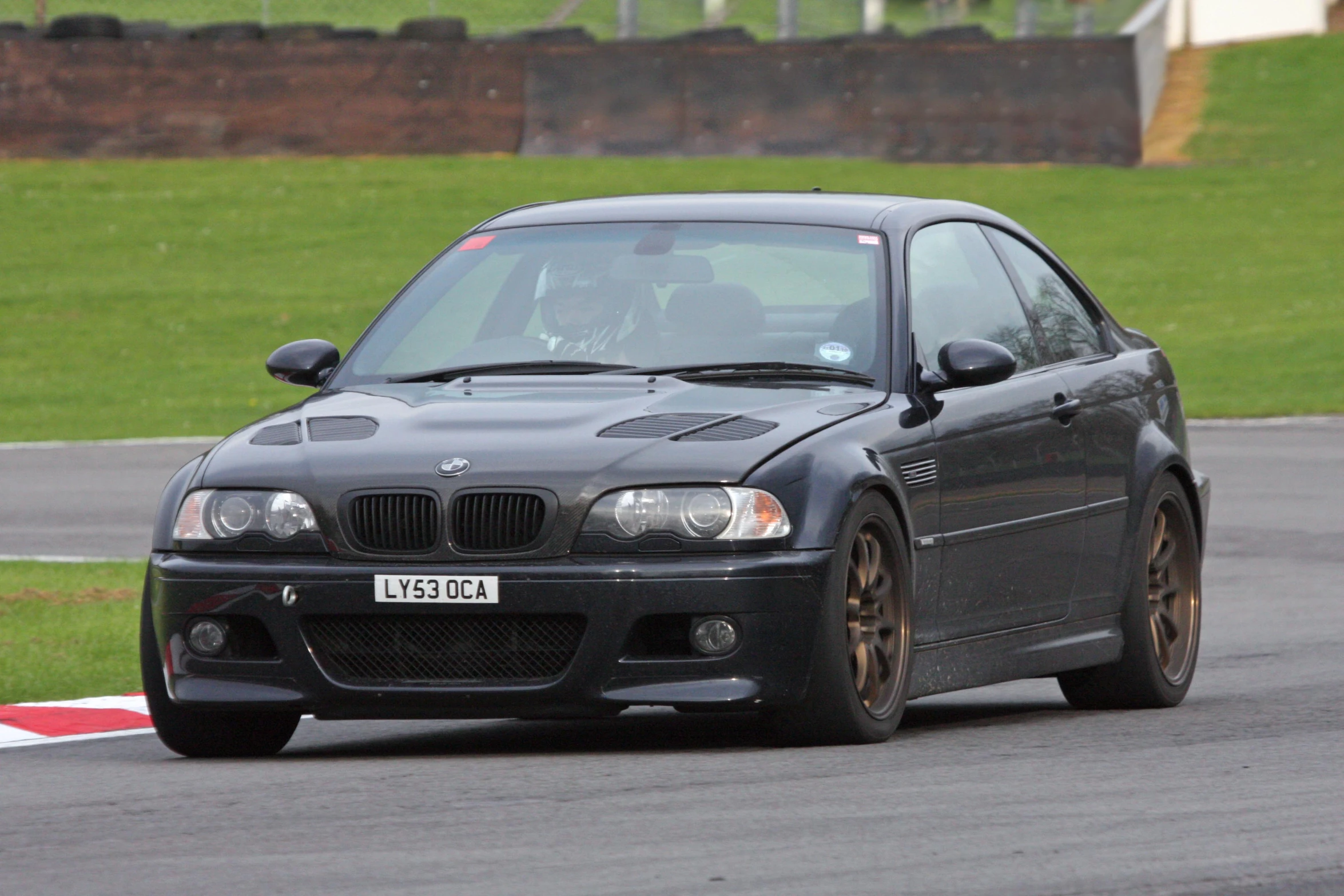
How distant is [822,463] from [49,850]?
2205mm

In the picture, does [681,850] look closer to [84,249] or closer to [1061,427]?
[1061,427]

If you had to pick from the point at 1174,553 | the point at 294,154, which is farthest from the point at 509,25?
the point at 1174,553

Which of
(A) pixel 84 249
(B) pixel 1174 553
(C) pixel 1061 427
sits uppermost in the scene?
(C) pixel 1061 427

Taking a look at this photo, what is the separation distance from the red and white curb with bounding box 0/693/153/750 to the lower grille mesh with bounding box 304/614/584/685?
1.47 meters

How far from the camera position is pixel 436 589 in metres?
6.89

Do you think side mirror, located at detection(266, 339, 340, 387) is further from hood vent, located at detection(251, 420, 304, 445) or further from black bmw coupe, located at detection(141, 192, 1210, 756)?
hood vent, located at detection(251, 420, 304, 445)

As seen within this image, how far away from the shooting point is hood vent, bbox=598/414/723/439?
7.04 m

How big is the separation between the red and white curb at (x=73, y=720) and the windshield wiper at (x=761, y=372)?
193 centimetres

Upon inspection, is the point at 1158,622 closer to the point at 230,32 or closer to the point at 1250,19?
the point at 230,32

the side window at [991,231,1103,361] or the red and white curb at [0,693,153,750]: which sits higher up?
the side window at [991,231,1103,361]

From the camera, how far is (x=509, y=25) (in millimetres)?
41562

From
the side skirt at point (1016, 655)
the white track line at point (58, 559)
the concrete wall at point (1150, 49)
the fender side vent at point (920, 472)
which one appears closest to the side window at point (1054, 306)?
the side skirt at point (1016, 655)

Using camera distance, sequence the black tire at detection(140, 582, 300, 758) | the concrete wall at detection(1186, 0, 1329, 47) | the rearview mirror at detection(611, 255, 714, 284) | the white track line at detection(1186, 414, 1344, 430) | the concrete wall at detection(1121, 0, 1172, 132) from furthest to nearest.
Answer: the concrete wall at detection(1186, 0, 1329, 47) → the concrete wall at detection(1121, 0, 1172, 132) → the white track line at detection(1186, 414, 1344, 430) → the rearview mirror at detection(611, 255, 714, 284) → the black tire at detection(140, 582, 300, 758)

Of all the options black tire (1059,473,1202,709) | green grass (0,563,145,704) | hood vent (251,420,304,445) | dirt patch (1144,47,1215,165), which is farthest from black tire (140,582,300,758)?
dirt patch (1144,47,1215,165)
